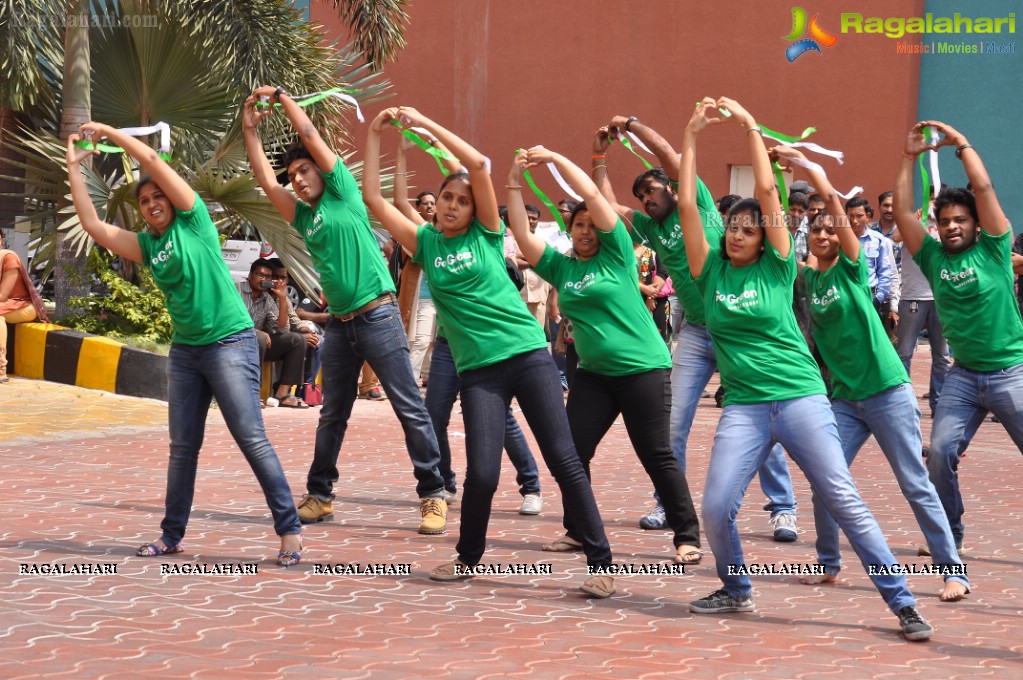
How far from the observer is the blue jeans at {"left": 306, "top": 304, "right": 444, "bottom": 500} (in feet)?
24.8

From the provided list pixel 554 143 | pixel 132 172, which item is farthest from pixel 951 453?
pixel 554 143

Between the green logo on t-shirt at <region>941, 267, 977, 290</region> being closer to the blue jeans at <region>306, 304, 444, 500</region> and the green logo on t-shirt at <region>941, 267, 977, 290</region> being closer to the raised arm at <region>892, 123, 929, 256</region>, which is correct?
the raised arm at <region>892, 123, 929, 256</region>

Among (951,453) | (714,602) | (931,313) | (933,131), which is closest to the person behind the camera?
(714,602)

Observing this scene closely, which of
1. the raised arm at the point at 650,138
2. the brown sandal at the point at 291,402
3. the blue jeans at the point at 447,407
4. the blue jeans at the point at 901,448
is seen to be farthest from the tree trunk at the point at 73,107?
the blue jeans at the point at 901,448

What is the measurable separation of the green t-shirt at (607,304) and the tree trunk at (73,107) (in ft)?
27.5

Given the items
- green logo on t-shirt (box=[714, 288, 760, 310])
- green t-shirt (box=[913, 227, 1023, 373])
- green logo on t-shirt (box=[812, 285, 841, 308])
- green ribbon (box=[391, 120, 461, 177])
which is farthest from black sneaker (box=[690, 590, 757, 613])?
green ribbon (box=[391, 120, 461, 177])

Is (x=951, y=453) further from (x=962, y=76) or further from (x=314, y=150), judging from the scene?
(x=962, y=76)

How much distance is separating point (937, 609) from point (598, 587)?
1.47 metres

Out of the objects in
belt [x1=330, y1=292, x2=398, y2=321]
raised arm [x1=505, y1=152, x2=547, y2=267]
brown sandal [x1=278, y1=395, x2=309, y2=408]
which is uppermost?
raised arm [x1=505, y1=152, x2=547, y2=267]

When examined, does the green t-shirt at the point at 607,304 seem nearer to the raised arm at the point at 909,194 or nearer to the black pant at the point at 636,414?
the black pant at the point at 636,414

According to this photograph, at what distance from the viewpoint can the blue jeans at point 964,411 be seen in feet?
21.9

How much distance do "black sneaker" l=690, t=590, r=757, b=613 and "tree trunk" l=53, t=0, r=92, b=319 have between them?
9329 mm

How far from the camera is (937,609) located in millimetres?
6098

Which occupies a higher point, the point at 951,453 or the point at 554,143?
the point at 554,143
